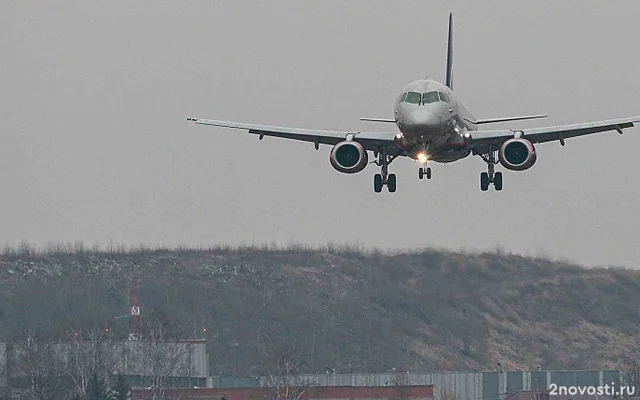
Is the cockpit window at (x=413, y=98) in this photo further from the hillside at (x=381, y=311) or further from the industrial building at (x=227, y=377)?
the hillside at (x=381, y=311)

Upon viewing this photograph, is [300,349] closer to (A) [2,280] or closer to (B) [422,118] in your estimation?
(A) [2,280]

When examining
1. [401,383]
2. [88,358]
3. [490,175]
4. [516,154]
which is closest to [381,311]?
[401,383]

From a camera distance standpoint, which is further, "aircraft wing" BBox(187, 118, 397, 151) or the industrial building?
the industrial building

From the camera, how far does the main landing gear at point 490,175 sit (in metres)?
65.6

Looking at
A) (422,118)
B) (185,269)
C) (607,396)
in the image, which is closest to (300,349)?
(607,396)

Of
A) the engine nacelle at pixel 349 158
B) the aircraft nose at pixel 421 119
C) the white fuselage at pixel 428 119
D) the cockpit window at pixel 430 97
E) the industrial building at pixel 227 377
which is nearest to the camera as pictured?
the aircraft nose at pixel 421 119

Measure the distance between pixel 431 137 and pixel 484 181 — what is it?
9063mm

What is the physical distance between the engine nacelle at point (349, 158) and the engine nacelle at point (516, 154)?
18.2ft

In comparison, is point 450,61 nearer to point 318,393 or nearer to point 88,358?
point 318,393

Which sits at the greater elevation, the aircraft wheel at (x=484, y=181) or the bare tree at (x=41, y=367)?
the aircraft wheel at (x=484, y=181)

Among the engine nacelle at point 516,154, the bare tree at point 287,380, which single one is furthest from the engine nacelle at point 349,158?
the bare tree at point 287,380

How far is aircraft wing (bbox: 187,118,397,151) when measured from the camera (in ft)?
208

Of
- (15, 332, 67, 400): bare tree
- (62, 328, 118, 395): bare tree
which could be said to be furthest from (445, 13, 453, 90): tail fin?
(15, 332, 67, 400): bare tree

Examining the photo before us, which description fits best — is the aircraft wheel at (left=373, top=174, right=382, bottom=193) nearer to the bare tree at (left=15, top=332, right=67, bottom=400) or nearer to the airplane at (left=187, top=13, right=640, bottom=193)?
the airplane at (left=187, top=13, right=640, bottom=193)
